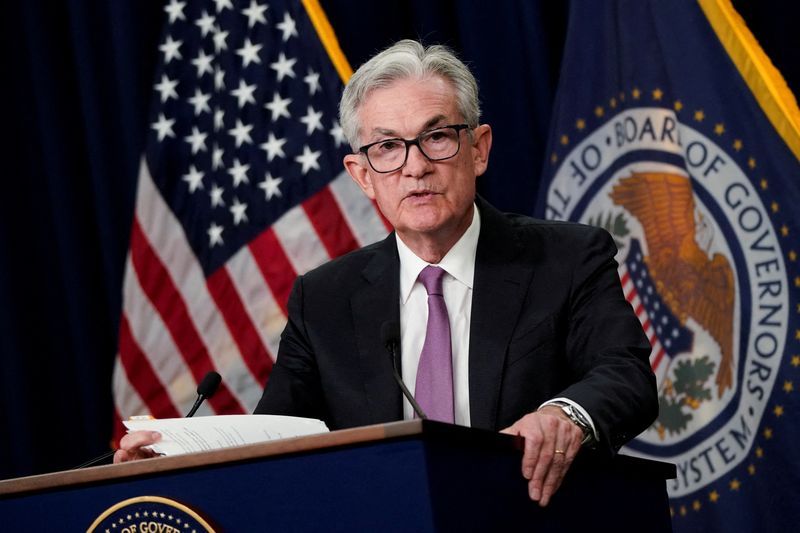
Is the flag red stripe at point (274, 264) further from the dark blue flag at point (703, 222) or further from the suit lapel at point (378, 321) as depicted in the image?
the suit lapel at point (378, 321)

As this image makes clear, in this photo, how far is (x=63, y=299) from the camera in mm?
→ 4645

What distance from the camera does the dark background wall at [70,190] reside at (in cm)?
433

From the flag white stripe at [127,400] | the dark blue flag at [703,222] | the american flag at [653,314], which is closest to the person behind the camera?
the dark blue flag at [703,222]

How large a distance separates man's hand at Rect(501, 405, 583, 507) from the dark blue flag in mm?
1429

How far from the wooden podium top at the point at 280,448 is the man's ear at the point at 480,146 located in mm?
884

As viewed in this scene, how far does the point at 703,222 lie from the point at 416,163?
3.78ft

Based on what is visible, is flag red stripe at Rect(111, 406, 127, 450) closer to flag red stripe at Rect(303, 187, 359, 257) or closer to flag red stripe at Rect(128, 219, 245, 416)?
flag red stripe at Rect(128, 219, 245, 416)

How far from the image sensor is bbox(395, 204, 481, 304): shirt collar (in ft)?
7.74

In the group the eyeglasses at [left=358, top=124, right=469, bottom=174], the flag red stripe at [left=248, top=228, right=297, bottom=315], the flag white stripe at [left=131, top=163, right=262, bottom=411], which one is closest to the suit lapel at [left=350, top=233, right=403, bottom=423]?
the eyeglasses at [left=358, top=124, right=469, bottom=174]

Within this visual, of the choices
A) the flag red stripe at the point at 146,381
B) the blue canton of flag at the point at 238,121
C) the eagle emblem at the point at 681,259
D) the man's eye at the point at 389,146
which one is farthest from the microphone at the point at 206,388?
the flag red stripe at the point at 146,381

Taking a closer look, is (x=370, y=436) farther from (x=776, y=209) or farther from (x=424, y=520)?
(x=776, y=209)

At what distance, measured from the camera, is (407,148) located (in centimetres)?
231

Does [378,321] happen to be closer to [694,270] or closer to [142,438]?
[142,438]

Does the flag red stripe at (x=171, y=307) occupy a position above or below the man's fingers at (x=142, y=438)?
above
